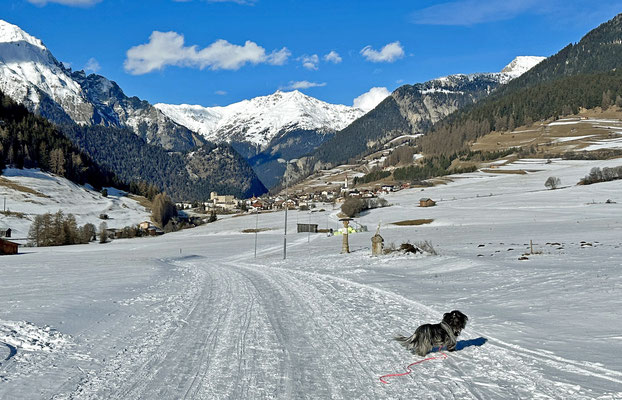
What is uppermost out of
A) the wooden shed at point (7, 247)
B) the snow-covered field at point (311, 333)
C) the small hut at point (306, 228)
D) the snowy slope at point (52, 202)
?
the snowy slope at point (52, 202)

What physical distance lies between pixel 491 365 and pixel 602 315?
17.6 ft

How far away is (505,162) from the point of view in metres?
188

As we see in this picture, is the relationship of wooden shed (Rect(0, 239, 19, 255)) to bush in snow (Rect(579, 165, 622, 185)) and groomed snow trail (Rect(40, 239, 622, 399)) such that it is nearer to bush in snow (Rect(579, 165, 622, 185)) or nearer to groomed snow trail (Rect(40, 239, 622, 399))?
groomed snow trail (Rect(40, 239, 622, 399))

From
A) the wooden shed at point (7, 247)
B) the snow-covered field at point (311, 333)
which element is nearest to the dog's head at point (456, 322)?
the snow-covered field at point (311, 333)

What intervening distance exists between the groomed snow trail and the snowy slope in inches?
4371

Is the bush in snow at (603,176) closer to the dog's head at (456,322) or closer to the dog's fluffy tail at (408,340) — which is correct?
the dog's head at (456,322)

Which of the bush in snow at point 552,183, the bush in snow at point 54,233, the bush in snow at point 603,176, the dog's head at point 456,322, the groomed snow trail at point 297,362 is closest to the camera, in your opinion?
the groomed snow trail at point 297,362

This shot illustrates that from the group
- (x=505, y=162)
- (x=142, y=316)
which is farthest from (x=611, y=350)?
(x=505, y=162)

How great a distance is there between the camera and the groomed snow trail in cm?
746

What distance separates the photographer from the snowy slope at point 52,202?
407 feet

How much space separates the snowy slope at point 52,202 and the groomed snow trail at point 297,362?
111012 millimetres

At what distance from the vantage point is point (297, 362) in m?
8.98

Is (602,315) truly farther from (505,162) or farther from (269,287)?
(505,162)

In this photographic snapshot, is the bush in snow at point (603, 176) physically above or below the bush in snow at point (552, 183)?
above
